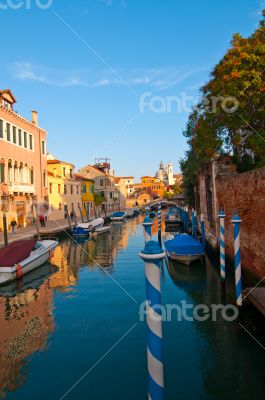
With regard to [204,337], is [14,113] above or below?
above

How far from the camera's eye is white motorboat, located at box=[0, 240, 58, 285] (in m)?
12.2

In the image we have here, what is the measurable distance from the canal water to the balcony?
1360cm

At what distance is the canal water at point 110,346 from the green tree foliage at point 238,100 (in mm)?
5965

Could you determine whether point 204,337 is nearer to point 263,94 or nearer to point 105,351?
point 105,351

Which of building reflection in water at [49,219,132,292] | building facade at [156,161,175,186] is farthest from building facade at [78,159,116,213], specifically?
building facade at [156,161,175,186]

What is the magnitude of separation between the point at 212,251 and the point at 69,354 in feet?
38.3

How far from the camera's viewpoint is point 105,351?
681 cm

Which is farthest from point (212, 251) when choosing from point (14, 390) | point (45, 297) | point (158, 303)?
point (158, 303)

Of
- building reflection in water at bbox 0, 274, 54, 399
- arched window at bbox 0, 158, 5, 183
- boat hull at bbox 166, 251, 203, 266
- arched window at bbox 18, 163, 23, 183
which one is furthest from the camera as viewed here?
arched window at bbox 18, 163, 23, 183

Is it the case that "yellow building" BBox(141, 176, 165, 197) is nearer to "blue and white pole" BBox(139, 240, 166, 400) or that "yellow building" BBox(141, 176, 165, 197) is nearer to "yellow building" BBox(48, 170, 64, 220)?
"yellow building" BBox(48, 170, 64, 220)

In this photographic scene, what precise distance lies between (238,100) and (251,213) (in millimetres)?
4787
